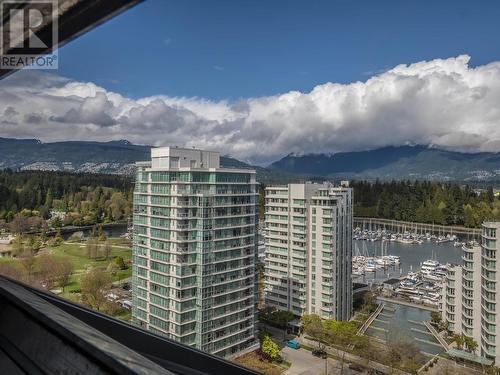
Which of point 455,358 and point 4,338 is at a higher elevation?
point 4,338

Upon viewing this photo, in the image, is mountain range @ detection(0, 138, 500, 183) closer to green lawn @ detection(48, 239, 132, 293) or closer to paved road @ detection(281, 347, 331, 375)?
green lawn @ detection(48, 239, 132, 293)

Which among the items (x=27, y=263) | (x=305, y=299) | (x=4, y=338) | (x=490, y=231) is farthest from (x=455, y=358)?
(x=27, y=263)

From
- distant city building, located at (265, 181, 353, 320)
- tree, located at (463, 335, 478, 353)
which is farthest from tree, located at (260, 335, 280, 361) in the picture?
tree, located at (463, 335, 478, 353)

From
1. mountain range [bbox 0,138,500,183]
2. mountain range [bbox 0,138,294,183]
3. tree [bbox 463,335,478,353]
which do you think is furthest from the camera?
mountain range [bbox 0,138,500,183]

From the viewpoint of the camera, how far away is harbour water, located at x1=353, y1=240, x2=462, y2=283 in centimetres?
Result: 1468

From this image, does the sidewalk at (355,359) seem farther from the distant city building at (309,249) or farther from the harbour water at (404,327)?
the distant city building at (309,249)

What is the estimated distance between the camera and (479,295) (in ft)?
Result: 24.6

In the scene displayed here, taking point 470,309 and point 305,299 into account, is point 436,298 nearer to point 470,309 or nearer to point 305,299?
point 470,309

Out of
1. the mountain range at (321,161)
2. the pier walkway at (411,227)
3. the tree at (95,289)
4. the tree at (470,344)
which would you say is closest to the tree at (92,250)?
the tree at (95,289)

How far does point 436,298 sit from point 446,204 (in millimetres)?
17703

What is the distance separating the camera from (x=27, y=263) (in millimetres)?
11648

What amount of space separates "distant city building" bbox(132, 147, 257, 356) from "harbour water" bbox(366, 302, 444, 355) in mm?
3111

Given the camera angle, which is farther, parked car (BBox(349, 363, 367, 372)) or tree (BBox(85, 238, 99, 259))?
tree (BBox(85, 238, 99, 259))

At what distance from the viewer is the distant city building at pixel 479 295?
692 cm
